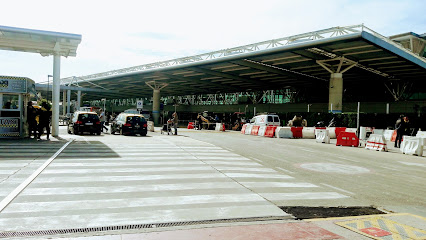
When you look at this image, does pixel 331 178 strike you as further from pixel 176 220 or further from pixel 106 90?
pixel 106 90

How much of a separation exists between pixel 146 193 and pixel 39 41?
1521 cm

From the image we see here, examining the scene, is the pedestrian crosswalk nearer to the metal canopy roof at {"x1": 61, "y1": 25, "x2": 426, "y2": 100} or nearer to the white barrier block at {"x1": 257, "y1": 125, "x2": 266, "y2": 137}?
the white barrier block at {"x1": 257, "y1": 125, "x2": 266, "y2": 137}

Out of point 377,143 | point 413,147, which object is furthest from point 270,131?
point 413,147

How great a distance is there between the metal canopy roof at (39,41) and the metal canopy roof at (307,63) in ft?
62.2

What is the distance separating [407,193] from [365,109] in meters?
45.0

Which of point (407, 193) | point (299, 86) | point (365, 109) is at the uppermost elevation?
point (299, 86)

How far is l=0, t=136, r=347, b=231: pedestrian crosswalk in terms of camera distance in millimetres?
5391

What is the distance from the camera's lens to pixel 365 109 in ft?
→ 162

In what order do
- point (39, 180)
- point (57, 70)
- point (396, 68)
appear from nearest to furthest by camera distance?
point (39, 180) < point (57, 70) < point (396, 68)

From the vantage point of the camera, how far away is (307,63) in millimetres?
39344

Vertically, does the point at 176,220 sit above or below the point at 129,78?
below

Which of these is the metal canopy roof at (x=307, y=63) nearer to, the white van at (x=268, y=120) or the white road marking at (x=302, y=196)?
the white van at (x=268, y=120)

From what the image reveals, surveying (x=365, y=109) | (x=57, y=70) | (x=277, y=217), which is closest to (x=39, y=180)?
(x=277, y=217)

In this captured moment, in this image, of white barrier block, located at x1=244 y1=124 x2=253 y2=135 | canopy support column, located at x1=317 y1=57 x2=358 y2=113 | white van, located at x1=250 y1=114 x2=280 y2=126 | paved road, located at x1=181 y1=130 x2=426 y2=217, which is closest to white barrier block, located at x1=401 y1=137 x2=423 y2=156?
paved road, located at x1=181 y1=130 x2=426 y2=217
